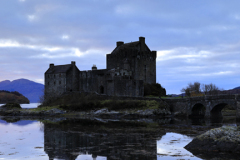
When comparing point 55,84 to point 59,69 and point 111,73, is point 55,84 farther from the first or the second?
point 111,73

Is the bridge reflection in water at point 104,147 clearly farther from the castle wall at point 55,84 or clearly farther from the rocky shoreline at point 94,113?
the castle wall at point 55,84

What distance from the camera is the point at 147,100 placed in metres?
47.8

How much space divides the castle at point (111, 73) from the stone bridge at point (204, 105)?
8974mm

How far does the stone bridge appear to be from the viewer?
37.8 metres

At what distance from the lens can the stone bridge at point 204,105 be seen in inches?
1490

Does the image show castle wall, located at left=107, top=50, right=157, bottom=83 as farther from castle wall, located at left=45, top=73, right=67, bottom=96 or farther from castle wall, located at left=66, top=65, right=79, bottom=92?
castle wall, located at left=45, top=73, right=67, bottom=96

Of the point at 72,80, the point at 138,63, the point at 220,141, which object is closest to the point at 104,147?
the point at 220,141

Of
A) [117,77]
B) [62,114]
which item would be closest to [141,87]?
[117,77]

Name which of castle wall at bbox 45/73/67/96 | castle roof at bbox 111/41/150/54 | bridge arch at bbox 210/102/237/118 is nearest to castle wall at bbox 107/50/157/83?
castle roof at bbox 111/41/150/54

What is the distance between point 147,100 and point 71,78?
2238cm

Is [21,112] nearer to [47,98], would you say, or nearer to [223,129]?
[47,98]

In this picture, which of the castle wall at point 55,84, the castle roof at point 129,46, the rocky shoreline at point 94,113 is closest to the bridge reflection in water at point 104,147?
the rocky shoreline at point 94,113

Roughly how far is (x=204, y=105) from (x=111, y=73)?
20.5 m

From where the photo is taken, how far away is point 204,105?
42.0 meters
